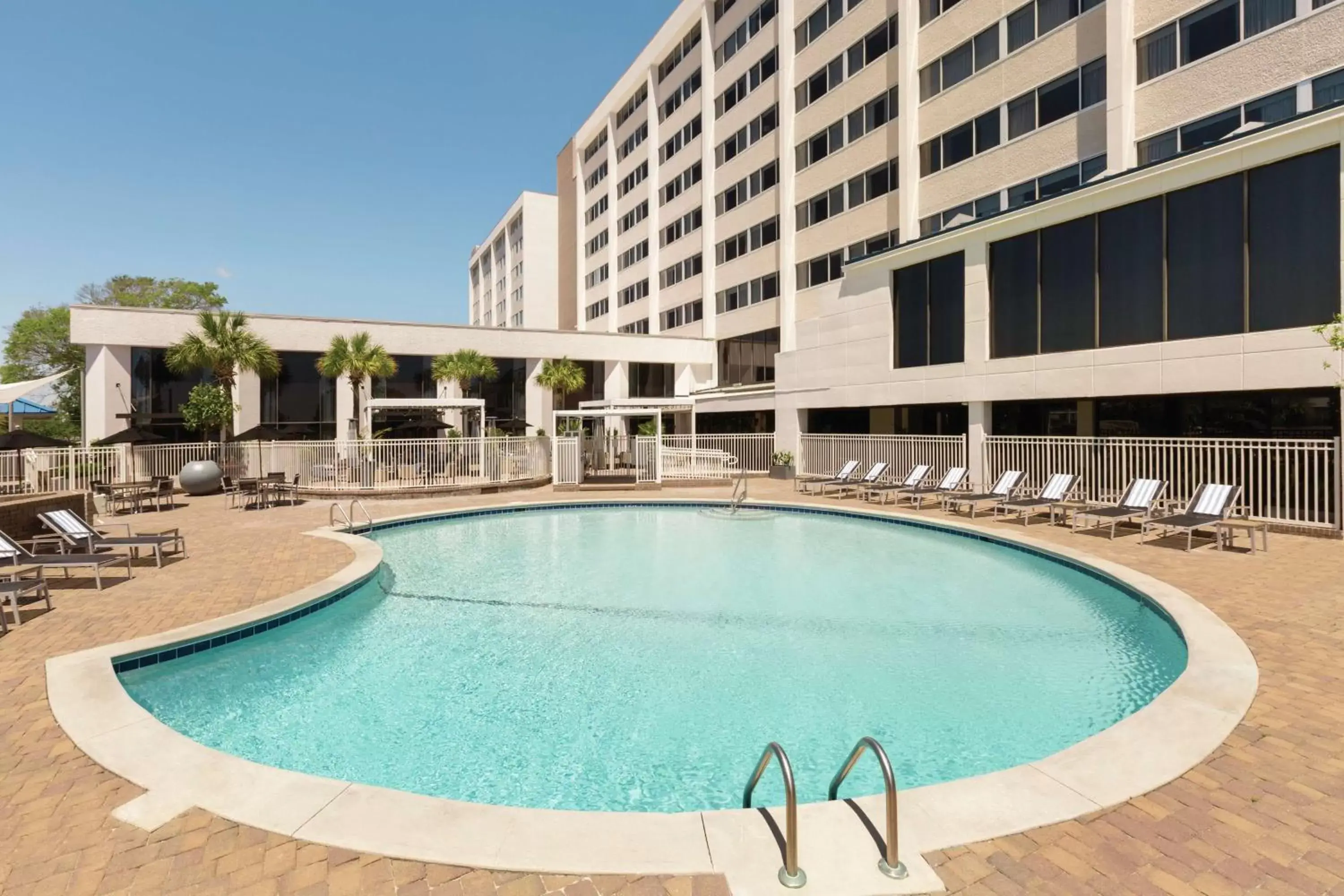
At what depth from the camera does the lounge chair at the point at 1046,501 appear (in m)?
14.3

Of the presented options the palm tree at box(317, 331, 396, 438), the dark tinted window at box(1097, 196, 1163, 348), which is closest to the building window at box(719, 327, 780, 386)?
the palm tree at box(317, 331, 396, 438)

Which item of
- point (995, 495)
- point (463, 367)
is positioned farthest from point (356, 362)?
point (995, 495)

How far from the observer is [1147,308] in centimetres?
1494

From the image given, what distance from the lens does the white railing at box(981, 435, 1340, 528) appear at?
1215 centimetres

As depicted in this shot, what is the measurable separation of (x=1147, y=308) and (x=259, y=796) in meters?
18.4

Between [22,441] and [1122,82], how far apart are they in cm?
3356

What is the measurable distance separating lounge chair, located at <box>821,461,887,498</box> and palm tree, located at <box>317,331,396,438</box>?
20.0 meters

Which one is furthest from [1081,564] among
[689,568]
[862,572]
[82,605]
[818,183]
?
[818,183]

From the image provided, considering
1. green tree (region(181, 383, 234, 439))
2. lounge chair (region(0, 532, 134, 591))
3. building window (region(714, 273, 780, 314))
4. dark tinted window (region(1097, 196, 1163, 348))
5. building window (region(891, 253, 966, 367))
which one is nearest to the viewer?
lounge chair (region(0, 532, 134, 591))

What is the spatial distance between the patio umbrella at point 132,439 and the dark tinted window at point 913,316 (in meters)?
24.6

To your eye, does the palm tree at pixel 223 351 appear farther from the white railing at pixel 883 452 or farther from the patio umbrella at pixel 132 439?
the white railing at pixel 883 452

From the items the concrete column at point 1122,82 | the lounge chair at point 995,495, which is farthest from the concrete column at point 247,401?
the concrete column at point 1122,82

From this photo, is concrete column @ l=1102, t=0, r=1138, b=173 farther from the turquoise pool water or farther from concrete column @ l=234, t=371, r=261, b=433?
concrete column @ l=234, t=371, r=261, b=433

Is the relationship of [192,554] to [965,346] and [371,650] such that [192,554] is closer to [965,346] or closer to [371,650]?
[371,650]
